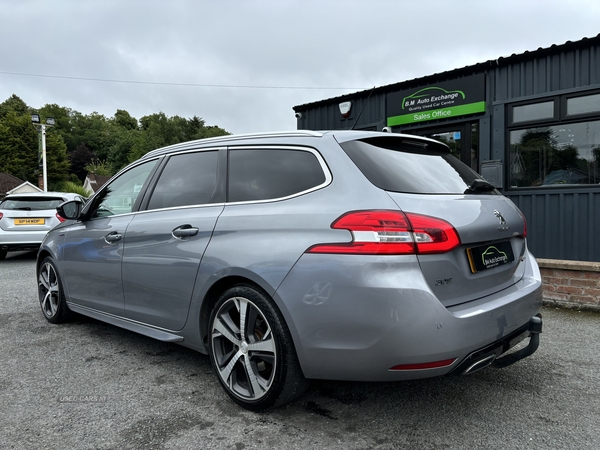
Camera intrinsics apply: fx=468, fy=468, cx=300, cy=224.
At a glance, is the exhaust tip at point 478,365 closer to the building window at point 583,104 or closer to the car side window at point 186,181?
the car side window at point 186,181

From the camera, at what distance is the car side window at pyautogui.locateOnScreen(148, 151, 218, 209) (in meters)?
3.20

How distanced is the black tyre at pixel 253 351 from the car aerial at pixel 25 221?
834cm

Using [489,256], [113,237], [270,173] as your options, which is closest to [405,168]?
[489,256]

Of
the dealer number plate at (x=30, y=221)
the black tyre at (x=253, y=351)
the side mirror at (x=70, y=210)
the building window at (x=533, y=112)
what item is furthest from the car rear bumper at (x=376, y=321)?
the dealer number plate at (x=30, y=221)

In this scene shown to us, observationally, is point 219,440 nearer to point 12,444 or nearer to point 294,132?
point 12,444

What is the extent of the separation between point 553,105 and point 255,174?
17.2 feet

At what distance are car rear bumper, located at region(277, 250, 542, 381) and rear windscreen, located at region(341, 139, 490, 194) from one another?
18.4 inches

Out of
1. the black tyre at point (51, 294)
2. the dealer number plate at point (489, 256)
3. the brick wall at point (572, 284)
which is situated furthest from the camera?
the brick wall at point (572, 284)

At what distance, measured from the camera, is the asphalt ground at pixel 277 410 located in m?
2.39

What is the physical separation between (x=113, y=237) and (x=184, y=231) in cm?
99

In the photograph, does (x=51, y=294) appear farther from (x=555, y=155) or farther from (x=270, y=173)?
(x=555, y=155)

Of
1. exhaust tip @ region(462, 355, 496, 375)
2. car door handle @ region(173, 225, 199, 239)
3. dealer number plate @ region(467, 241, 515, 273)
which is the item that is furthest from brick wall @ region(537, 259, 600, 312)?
car door handle @ region(173, 225, 199, 239)

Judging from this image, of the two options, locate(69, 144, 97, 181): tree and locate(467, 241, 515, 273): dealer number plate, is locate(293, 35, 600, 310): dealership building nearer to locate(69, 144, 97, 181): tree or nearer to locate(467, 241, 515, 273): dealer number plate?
locate(467, 241, 515, 273): dealer number plate

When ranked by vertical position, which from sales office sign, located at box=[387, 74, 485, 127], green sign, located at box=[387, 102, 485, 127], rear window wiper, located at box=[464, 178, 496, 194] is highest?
sales office sign, located at box=[387, 74, 485, 127]
